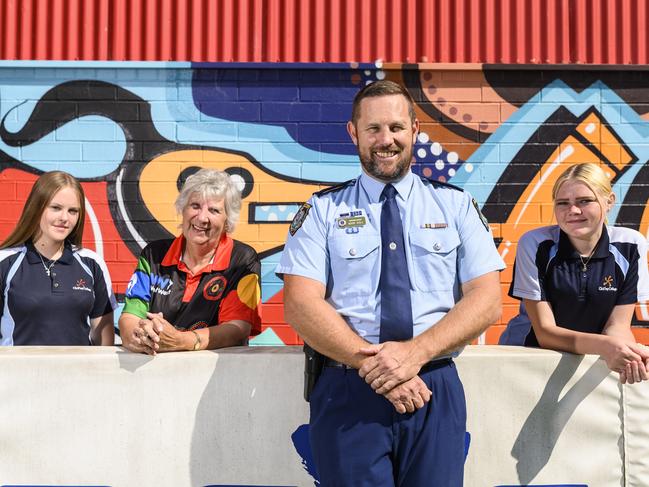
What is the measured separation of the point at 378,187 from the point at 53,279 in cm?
176

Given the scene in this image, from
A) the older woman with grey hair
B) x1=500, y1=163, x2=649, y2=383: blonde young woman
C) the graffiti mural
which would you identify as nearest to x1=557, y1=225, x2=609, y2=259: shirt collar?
x1=500, y1=163, x2=649, y2=383: blonde young woman

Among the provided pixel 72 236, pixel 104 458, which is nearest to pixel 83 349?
pixel 104 458

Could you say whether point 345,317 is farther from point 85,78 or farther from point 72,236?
point 85,78

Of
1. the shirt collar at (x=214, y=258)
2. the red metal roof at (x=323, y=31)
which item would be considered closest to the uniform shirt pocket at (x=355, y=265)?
the shirt collar at (x=214, y=258)

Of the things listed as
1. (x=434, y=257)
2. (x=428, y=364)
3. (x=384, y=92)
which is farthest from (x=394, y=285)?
(x=384, y=92)

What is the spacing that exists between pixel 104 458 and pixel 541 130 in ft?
12.2

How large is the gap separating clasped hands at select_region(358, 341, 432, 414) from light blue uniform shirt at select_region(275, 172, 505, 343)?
0.12 meters

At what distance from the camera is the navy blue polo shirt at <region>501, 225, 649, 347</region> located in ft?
8.89

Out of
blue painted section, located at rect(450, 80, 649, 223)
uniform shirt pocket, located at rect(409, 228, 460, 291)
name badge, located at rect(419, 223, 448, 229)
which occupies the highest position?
blue painted section, located at rect(450, 80, 649, 223)

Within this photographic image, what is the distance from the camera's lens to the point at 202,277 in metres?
2.86

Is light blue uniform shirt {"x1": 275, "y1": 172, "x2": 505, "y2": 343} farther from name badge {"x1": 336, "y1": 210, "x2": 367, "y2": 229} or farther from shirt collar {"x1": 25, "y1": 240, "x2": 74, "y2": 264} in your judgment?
shirt collar {"x1": 25, "y1": 240, "x2": 74, "y2": 264}

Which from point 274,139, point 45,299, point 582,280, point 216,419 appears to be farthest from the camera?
point 274,139

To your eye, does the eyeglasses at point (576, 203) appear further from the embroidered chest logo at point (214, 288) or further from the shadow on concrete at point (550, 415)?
the embroidered chest logo at point (214, 288)

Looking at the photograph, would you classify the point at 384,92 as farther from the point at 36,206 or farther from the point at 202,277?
the point at 36,206
